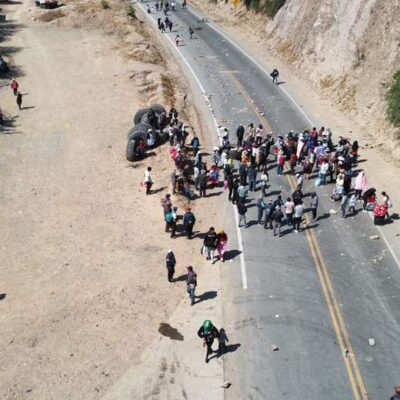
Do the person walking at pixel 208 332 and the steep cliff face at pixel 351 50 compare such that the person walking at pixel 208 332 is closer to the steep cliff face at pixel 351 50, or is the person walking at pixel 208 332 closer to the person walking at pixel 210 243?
the person walking at pixel 210 243

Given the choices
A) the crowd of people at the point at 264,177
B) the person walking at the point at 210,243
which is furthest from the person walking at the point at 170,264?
the person walking at the point at 210,243

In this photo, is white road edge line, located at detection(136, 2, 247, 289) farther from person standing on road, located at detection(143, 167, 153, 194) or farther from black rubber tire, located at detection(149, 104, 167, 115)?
person standing on road, located at detection(143, 167, 153, 194)

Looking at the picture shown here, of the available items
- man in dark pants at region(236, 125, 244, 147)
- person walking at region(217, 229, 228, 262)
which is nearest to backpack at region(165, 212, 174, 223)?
person walking at region(217, 229, 228, 262)

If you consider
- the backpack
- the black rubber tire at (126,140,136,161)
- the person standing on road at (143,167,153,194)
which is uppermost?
the backpack

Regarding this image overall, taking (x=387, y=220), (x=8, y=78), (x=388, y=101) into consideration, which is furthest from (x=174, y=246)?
(x=8, y=78)

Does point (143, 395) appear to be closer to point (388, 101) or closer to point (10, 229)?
point (10, 229)

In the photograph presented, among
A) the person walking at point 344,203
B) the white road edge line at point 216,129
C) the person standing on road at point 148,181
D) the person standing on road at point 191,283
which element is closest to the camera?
the person standing on road at point 191,283
